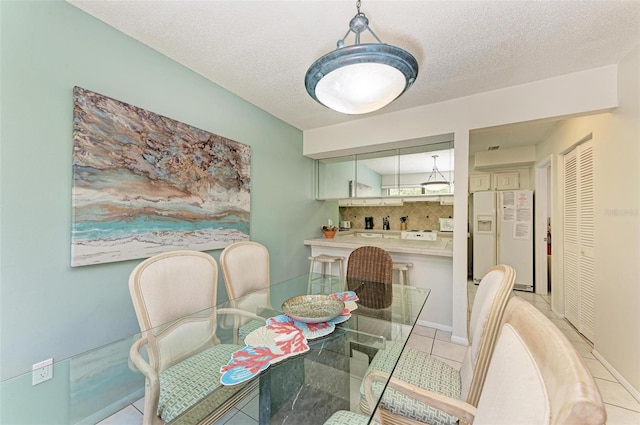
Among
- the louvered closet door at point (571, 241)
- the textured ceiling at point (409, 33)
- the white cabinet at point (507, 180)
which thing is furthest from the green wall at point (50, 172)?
the white cabinet at point (507, 180)

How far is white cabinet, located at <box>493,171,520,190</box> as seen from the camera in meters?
4.71

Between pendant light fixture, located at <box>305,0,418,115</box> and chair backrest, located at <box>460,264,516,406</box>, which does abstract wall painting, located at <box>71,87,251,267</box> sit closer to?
pendant light fixture, located at <box>305,0,418,115</box>

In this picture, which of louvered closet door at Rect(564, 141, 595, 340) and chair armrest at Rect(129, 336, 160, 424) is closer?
chair armrest at Rect(129, 336, 160, 424)

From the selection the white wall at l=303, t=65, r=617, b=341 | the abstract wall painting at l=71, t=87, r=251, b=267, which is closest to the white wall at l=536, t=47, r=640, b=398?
the white wall at l=303, t=65, r=617, b=341

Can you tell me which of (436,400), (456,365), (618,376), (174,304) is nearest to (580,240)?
(618,376)

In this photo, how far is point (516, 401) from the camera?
528mm

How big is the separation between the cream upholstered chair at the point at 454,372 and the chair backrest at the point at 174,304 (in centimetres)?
93

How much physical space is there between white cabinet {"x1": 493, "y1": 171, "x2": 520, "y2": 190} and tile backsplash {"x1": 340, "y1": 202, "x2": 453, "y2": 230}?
4.10ft

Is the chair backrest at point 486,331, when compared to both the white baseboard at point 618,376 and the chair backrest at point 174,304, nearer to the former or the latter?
the chair backrest at point 174,304

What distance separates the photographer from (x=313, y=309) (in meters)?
1.48

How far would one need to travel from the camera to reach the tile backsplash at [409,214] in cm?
456

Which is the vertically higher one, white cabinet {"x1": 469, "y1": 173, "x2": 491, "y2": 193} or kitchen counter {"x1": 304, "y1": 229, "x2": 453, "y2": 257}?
white cabinet {"x1": 469, "y1": 173, "x2": 491, "y2": 193}

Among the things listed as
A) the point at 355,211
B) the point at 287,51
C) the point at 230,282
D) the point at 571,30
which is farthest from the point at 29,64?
the point at 355,211

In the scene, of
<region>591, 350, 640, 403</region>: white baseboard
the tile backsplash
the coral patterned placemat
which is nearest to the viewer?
the coral patterned placemat
